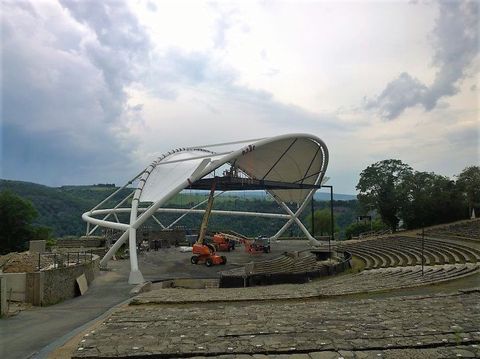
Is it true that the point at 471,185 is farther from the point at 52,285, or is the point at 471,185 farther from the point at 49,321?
the point at 49,321

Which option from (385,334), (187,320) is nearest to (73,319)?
(187,320)

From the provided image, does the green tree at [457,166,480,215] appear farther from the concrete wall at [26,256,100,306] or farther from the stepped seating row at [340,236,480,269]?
the concrete wall at [26,256,100,306]

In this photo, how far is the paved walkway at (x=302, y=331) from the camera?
7.30 metres

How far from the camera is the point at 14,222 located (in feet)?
187

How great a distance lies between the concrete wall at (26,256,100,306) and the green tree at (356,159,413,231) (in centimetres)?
4733

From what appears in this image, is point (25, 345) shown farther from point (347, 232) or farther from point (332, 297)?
point (347, 232)

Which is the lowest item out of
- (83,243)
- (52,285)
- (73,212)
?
(52,285)

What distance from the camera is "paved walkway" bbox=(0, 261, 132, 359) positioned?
9816 mm

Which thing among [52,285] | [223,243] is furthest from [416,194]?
[52,285]

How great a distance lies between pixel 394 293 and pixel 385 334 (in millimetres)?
7409

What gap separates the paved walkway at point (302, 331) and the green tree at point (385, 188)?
50.7m

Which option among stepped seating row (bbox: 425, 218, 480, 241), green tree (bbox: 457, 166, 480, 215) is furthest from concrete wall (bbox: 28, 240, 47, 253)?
green tree (bbox: 457, 166, 480, 215)

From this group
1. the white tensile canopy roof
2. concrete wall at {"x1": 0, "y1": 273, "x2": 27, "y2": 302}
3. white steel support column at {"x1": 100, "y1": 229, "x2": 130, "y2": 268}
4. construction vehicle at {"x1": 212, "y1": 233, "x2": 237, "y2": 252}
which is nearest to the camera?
concrete wall at {"x1": 0, "y1": 273, "x2": 27, "y2": 302}

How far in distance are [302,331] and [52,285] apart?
1356cm
